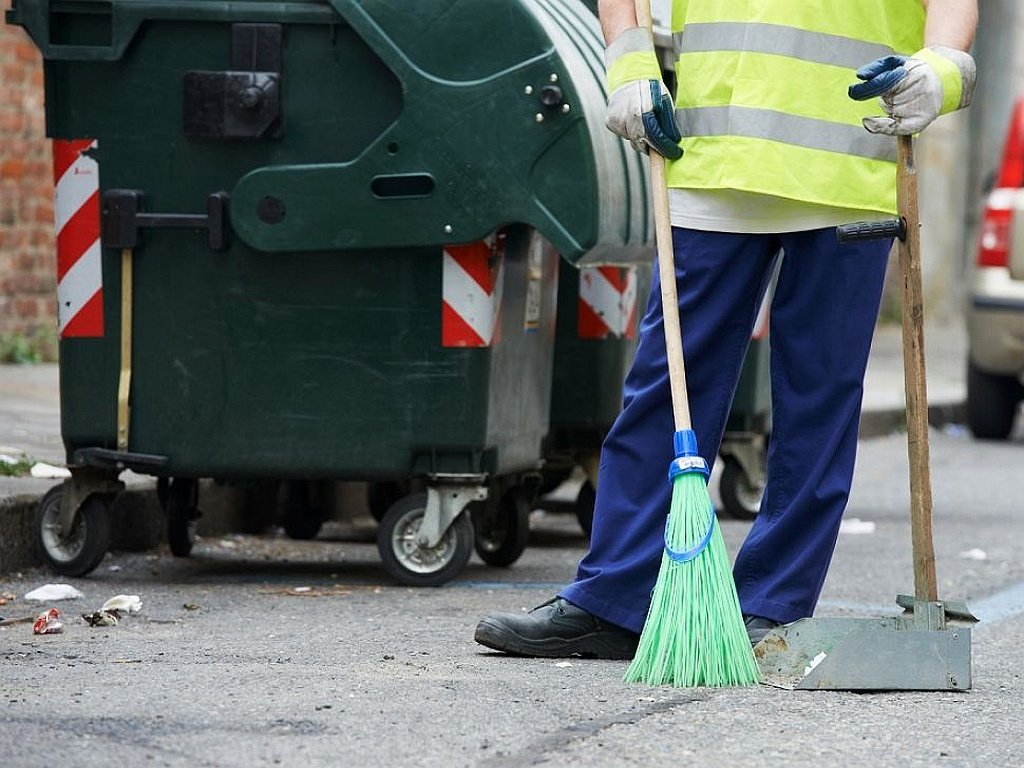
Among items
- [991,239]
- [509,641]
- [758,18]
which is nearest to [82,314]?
[509,641]

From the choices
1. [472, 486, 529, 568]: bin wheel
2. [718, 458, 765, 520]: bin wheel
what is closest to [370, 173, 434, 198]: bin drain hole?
[472, 486, 529, 568]: bin wheel

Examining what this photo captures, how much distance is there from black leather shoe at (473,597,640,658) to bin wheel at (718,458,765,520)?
325 cm

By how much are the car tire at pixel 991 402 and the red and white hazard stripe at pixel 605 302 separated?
5091mm

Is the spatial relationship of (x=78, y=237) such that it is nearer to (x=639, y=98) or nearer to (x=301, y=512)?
(x=301, y=512)

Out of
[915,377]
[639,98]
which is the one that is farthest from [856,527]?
[639,98]

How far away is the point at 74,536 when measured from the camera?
531 cm

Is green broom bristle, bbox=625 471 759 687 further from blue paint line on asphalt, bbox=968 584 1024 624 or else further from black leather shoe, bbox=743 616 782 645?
blue paint line on asphalt, bbox=968 584 1024 624

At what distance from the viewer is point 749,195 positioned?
3900 millimetres

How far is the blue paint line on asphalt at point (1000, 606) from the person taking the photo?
507 cm

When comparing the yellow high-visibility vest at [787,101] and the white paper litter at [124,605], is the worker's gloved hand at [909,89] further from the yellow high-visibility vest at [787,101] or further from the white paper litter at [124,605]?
the white paper litter at [124,605]

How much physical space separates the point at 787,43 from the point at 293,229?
1.55 metres

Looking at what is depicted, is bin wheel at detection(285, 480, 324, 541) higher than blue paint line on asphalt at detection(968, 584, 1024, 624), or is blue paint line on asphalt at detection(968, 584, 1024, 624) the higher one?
bin wheel at detection(285, 480, 324, 541)

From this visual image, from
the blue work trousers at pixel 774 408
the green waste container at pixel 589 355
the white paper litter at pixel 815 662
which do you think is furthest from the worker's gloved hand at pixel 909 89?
the green waste container at pixel 589 355

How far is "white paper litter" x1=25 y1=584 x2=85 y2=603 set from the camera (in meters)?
4.90
